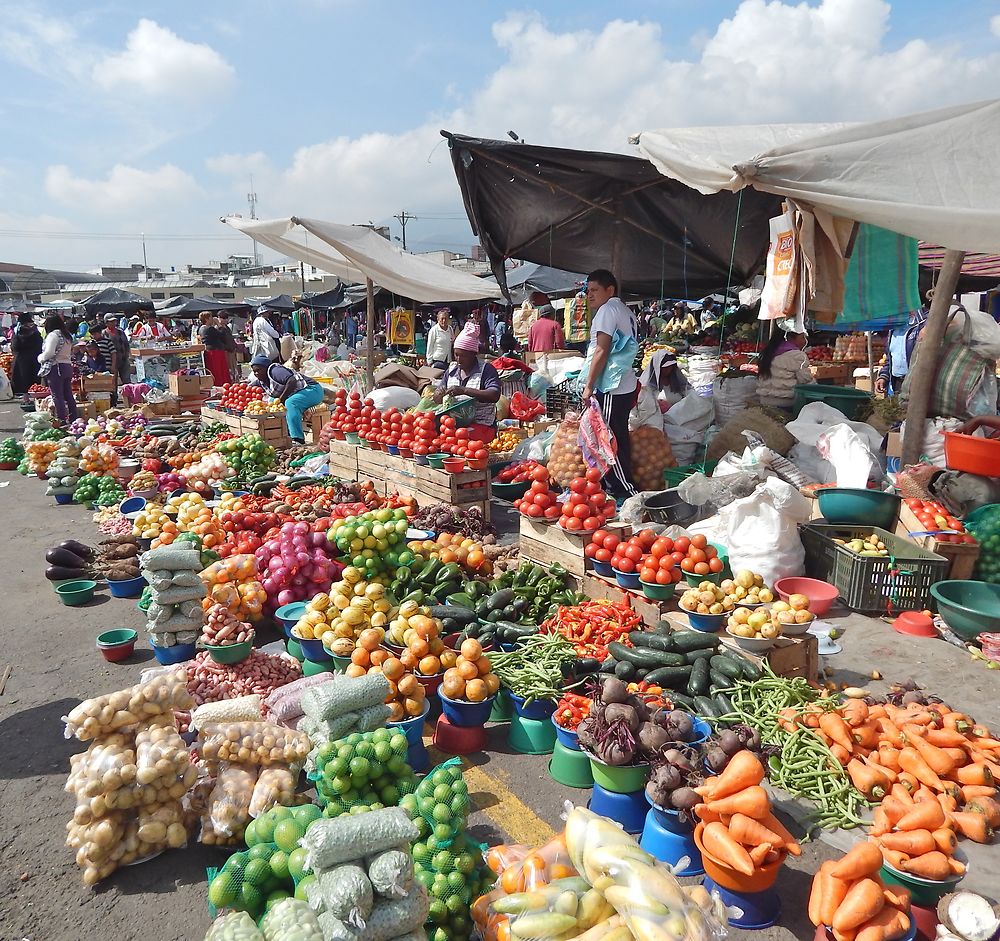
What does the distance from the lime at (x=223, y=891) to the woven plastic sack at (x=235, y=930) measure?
161 millimetres

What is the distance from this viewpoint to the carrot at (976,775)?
9.99 ft

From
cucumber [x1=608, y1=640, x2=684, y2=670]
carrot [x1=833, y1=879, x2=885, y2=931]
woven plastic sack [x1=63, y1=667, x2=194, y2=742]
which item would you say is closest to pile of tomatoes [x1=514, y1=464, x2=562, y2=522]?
cucumber [x1=608, y1=640, x2=684, y2=670]

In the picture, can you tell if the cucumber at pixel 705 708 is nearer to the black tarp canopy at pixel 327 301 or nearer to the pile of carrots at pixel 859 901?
the pile of carrots at pixel 859 901

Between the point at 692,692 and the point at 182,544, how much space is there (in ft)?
12.1

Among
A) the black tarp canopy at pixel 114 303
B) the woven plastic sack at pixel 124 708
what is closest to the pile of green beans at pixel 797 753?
the woven plastic sack at pixel 124 708

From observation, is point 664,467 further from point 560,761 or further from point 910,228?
point 560,761

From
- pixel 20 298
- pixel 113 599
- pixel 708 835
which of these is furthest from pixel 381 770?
pixel 20 298

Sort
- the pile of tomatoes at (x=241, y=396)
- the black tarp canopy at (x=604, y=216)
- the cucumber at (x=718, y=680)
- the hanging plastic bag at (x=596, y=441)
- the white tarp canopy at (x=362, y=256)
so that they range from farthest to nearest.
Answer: the pile of tomatoes at (x=241, y=396) → the white tarp canopy at (x=362, y=256) → the black tarp canopy at (x=604, y=216) → the hanging plastic bag at (x=596, y=441) → the cucumber at (x=718, y=680)

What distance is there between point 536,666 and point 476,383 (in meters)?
4.17

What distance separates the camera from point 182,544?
484 centimetres

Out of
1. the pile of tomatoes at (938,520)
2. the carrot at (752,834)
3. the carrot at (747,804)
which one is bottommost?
the carrot at (752,834)

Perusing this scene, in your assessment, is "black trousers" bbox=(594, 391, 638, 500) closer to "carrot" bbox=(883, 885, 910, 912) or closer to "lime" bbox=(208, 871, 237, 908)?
"carrot" bbox=(883, 885, 910, 912)

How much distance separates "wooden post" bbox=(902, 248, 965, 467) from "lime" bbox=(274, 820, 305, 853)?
6423 millimetres

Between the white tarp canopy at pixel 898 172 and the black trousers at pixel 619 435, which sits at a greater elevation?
the white tarp canopy at pixel 898 172
